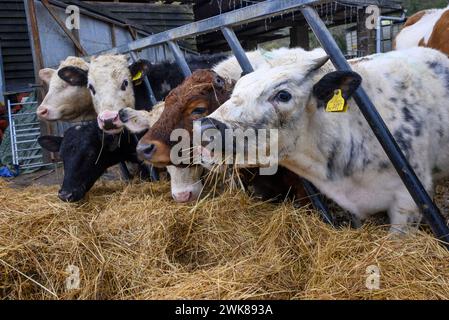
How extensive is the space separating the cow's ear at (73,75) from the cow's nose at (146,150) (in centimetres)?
284

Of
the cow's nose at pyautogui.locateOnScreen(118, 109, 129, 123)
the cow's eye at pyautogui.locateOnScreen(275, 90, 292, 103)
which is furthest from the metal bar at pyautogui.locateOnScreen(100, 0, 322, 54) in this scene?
the cow's nose at pyautogui.locateOnScreen(118, 109, 129, 123)

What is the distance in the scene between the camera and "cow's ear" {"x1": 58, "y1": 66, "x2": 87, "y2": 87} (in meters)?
5.69

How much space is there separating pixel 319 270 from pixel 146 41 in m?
3.37

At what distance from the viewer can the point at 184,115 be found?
11.4ft

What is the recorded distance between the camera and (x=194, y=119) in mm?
3447

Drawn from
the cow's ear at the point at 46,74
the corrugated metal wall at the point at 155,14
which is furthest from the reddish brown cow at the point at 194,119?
the corrugated metal wall at the point at 155,14

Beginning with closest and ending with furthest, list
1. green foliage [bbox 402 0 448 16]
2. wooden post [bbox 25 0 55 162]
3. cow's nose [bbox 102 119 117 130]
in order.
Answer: cow's nose [bbox 102 119 117 130]
wooden post [bbox 25 0 55 162]
green foliage [bbox 402 0 448 16]

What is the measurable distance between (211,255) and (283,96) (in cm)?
114

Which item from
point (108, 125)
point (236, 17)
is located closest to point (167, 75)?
point (108, 125)

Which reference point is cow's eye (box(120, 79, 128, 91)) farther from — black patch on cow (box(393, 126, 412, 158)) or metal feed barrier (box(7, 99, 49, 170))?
metal feed barrier (box(7, 99, 49, 170))

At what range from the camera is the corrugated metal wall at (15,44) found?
38.9ft

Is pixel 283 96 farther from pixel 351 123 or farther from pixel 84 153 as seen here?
pixel 84 153

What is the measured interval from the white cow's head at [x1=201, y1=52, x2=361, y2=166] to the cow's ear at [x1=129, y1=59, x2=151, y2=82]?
103 inches
